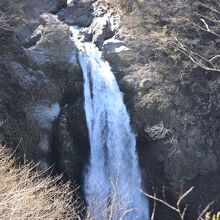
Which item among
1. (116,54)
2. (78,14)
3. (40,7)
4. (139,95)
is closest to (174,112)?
(139,95)

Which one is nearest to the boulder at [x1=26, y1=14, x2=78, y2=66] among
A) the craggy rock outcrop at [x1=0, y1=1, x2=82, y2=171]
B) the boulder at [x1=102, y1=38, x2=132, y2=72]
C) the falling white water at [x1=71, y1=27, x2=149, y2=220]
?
the craggy rock outcrop at [x1=0, y1=1, x2=82, y2=171]

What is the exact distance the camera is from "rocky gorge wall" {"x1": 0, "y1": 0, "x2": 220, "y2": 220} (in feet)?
58.8

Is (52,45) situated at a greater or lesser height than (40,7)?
lesser

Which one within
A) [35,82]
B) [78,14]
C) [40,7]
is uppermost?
[40,7]

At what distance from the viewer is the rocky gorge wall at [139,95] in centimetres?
1792

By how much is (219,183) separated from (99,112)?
6.14 metres

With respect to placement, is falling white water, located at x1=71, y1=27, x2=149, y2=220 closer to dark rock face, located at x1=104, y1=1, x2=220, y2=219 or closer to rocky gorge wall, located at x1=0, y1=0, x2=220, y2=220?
rocky gorge wall, located at x1=0, y1=0, x2=220, y2=220

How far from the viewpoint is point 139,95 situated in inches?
783

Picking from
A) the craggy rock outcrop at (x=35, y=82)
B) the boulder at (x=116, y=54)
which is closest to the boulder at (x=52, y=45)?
the craggy rock outcrop at (x=35, y=82)

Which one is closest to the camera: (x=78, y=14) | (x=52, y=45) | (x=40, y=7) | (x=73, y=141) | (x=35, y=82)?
(x=35, y=82)

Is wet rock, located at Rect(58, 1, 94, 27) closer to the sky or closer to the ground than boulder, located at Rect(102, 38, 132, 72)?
closer to the sky

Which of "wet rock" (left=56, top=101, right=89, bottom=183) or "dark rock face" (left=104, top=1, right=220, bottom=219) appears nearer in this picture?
"wet rock" (left=56, top=101, right=89, bottom=183)

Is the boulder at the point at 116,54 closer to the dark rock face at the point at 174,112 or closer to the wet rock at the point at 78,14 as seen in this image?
the dark rock face at the point at 174,112

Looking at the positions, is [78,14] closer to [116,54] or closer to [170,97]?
[116,54]
